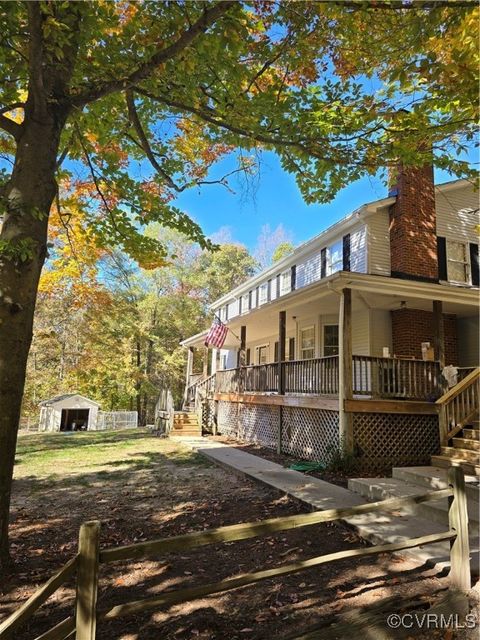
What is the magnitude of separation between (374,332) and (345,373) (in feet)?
11.2

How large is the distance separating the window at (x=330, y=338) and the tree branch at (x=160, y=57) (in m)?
10.5

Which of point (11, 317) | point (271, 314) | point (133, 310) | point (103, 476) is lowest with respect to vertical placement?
point (103, 476)

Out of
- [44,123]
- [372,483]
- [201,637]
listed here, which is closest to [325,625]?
[201,637]

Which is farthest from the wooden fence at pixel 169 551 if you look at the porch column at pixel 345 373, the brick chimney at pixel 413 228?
the brick chimney at pixel 413 228

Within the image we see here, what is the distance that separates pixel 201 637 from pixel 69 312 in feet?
84.3

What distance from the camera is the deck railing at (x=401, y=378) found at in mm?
9672

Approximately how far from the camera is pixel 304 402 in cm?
1073

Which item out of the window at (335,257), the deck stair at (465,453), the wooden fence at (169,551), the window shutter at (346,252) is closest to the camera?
→ the wooden fence at (169,551)

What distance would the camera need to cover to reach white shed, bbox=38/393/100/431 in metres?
27.4

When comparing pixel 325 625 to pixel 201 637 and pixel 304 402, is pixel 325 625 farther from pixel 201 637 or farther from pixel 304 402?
pixel 304 402

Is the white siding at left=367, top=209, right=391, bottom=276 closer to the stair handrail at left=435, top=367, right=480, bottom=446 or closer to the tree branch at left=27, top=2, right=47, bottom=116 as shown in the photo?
the stair handrail at left=435, top=367, right=480, bottom=446

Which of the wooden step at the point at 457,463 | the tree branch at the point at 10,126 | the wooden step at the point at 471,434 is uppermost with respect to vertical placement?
the tree branch at the point at 10,126

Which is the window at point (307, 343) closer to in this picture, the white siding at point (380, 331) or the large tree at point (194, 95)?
the white siding at point (380, 331)

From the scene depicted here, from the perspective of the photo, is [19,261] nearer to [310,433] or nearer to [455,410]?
[455,410]
